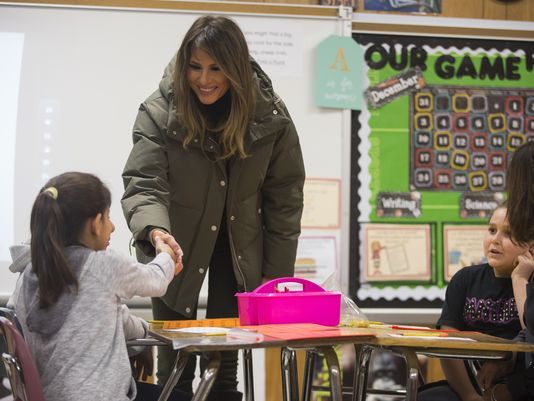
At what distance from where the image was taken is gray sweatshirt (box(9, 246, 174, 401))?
5.49ft

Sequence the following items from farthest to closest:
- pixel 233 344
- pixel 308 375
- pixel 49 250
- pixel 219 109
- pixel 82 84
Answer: pixel 82 84, pixel 219 109, pixel 308 375, pixel 49 250, pixel 233 344

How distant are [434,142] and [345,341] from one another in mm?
2143

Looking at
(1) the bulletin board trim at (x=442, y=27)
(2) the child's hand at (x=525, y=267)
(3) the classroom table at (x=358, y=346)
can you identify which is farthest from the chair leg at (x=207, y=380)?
(1) the bulletin board trim at (x=442, y=27)

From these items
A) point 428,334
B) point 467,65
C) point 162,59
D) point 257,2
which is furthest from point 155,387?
point 467,65

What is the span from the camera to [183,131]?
7.63 ft

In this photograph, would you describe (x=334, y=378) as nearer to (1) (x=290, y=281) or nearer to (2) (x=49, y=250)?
(1) (x=290, y=281)

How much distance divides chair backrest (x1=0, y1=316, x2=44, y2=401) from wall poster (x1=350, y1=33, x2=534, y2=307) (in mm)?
2022

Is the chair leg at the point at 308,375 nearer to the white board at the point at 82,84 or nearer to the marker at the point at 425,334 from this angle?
the marker at the point at 425,334

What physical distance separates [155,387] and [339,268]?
4.82 feet

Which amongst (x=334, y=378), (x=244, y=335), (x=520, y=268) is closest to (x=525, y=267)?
(x=520, y=268)

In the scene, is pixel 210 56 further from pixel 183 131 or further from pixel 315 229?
pixel 315 229

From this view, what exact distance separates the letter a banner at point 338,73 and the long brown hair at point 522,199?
1450 mm

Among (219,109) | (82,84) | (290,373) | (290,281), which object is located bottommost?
(290,373)

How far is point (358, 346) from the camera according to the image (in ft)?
6.32
